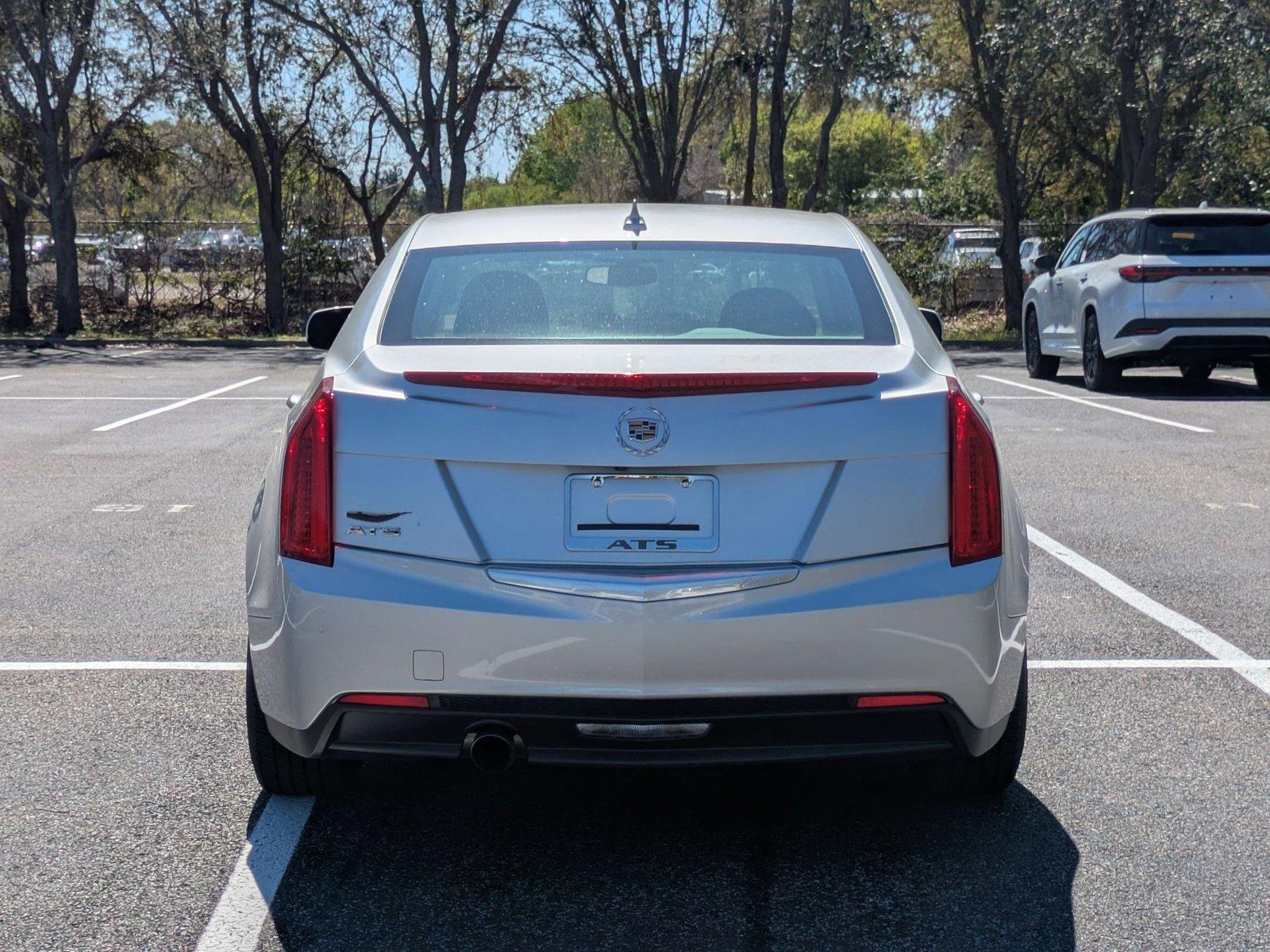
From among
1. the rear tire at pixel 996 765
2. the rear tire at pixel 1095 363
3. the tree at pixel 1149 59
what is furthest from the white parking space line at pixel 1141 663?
the tree at pixel 1149 59

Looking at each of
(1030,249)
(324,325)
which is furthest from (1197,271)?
(1030,249)

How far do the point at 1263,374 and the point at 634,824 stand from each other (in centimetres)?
1386

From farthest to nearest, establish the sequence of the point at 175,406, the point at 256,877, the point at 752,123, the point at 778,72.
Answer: the point at 752,123
the point at 778,72
the point at 175,406
the point at 256,877

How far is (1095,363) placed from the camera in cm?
1638

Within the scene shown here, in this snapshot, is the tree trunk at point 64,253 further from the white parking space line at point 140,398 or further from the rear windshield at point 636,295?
the rear windshield at point 636,295

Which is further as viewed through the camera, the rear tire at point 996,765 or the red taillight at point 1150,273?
the red taillight at point 1150,273

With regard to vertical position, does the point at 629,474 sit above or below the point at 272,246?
below

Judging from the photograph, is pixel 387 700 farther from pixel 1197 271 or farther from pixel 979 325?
pixel 979 325

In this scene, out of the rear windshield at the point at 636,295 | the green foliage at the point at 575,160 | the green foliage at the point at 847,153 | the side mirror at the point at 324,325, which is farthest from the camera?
the green foliage at the point at 847,153

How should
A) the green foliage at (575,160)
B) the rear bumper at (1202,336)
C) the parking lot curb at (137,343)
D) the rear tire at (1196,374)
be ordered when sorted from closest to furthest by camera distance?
the rear bumper at (1202,336) < the rear tire at (1196,374) < the parking lot curb at (137,343) < the green foliage at (575,160)

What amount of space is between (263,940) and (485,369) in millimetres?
1326

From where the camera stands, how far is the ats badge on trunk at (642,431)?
11.4 ft

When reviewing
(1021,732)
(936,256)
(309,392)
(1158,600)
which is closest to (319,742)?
(309,392)

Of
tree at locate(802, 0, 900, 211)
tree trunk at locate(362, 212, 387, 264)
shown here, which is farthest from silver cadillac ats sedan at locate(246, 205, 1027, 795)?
tree trunk at locate(362, 212, 387, 264)
